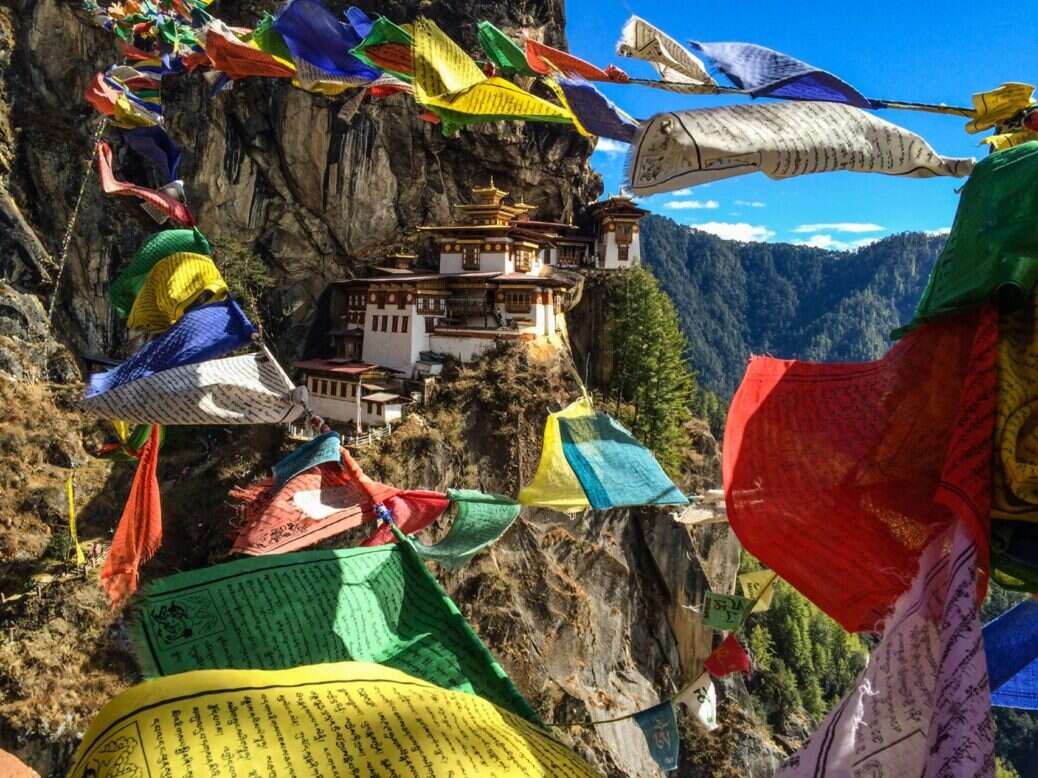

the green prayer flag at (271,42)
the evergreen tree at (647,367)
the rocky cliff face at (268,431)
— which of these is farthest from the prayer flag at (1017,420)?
the evergreen tree at (647,367)

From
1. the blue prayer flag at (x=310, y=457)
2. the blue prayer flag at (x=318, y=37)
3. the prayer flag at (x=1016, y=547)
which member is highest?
the blue prayer flag at (x=318, y=37)

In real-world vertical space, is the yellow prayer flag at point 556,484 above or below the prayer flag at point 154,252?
below

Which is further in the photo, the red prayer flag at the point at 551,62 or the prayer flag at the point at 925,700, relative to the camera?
the red prayer flag at the point at 551,62

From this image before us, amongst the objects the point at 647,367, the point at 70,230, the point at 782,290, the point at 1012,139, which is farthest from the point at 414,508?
the point at 782,290

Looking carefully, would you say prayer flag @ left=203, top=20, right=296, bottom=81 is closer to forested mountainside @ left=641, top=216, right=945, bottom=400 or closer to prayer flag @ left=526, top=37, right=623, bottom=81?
prayer flag @ left=526, top=37, right=623, bottom=81

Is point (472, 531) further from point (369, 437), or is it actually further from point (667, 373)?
point (667, 373)

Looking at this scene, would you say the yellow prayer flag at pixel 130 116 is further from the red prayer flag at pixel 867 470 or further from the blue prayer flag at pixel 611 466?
the red prayer flag at pixel 867 470

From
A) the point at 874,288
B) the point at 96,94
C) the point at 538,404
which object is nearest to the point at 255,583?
the point at 96,94

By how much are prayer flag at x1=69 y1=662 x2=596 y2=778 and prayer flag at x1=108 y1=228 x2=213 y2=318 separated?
3.42m

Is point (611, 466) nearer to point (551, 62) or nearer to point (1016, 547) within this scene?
point (551, 62)

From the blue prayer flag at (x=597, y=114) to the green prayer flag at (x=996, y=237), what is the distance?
1556 millimetres

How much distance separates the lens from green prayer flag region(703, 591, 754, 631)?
393 cm

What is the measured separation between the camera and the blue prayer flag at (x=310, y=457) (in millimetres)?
3363

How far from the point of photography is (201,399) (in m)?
3.12
